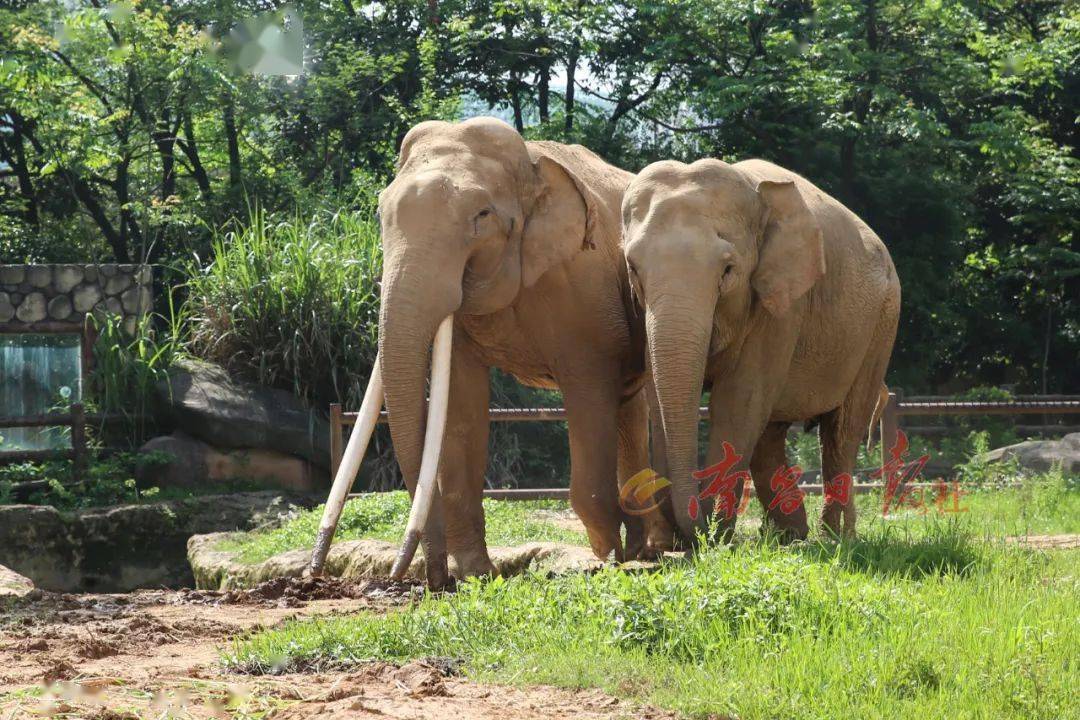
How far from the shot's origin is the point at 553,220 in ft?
25.1

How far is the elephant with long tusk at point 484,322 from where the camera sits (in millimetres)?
6977

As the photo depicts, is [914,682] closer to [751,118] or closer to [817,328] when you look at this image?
[817,328]

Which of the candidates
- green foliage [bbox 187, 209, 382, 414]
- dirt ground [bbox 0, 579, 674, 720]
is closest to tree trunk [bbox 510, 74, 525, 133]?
green foliage [bbox 187, 209, 382, 414]

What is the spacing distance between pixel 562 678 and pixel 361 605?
227 centimetres

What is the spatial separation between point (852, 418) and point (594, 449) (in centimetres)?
236

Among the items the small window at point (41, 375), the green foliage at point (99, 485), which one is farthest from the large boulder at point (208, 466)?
the small window at point (41, 375)

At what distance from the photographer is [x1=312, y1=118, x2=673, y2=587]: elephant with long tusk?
698cm

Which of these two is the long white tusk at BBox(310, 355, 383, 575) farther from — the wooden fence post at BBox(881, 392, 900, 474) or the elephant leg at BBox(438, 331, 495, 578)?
the wooden fence post at BBox(881, 392, 900, 474)

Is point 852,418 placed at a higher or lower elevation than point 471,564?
higher

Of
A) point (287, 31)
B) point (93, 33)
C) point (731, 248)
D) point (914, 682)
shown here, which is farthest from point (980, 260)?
point (914, 682)

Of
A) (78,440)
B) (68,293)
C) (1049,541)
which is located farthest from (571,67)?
(1049,541)

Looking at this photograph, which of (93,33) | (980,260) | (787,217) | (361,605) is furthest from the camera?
(980,260)

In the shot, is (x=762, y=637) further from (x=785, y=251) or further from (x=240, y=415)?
(x=240, y=415)

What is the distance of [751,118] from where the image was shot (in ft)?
66.8
